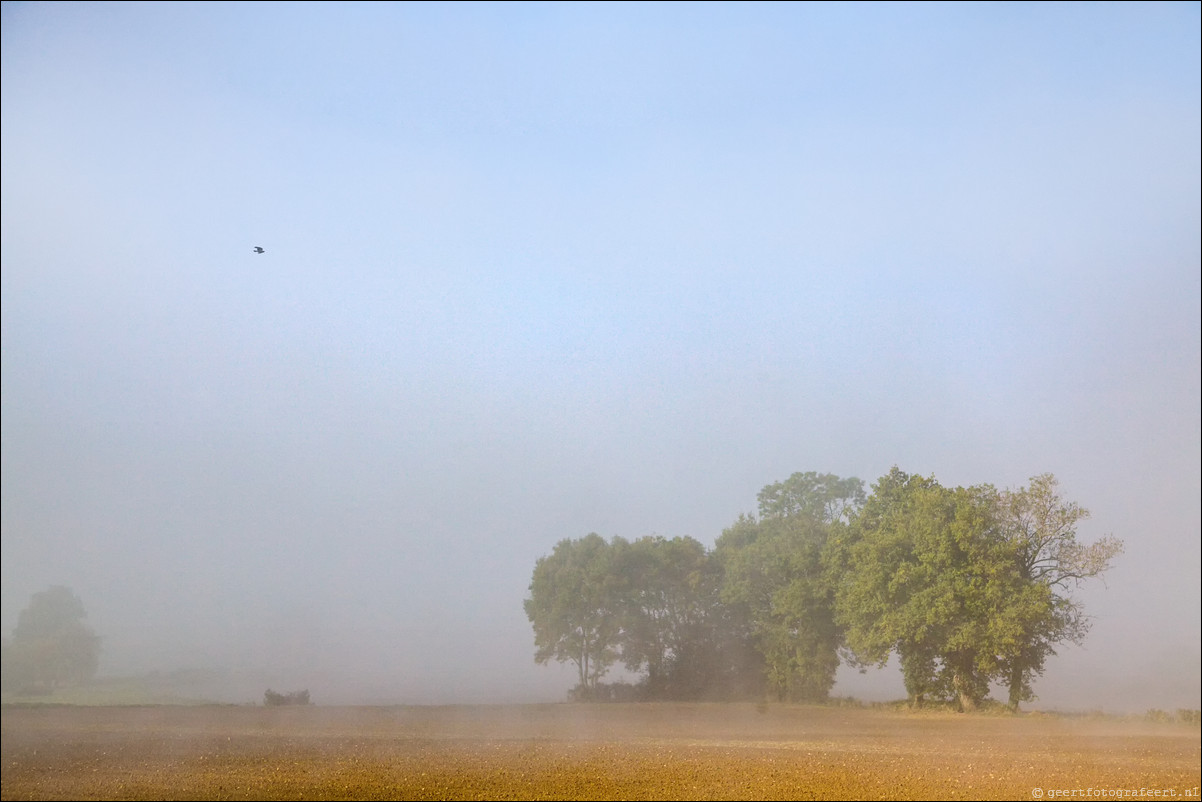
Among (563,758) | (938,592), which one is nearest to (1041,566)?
(938,592)

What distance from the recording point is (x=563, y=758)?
18.4m

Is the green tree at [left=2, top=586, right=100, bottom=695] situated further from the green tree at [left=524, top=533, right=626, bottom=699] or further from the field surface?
the green tree at [left=524, top=533, right=626, bottom=699]

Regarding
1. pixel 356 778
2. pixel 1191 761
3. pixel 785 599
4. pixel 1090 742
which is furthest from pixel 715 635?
pixel 356 778

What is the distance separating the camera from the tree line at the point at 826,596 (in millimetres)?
30266

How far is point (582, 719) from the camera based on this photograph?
28.8 m

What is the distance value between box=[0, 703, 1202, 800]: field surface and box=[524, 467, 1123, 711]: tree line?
12.0 ft

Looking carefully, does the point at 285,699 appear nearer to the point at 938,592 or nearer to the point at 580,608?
the point at 580,608

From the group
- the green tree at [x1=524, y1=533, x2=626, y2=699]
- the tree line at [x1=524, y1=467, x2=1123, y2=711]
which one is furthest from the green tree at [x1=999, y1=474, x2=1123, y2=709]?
the green tree at [x1=524, y1=533, x2=626, y2=699]

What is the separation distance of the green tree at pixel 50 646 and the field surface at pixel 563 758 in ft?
3.34

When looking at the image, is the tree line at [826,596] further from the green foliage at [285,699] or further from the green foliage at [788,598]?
the green foliage at [285,699]

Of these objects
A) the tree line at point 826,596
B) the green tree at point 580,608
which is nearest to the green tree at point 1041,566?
the tree line at point 826,596

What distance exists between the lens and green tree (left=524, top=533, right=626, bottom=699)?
1522 inches

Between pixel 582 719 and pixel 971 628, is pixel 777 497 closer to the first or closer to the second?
pixel 971 628

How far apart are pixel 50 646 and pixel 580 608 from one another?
20.3m
